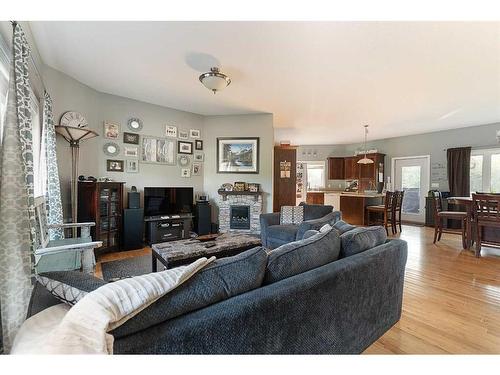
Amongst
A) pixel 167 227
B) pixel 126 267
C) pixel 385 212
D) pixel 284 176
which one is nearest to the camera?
pixel 126 267

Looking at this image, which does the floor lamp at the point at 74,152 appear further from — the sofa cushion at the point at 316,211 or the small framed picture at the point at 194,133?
the sofa cushion at the point at 316,211

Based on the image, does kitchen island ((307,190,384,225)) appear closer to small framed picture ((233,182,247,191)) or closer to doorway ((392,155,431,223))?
doorway ((392,155,431,223))

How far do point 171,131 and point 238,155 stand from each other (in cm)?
141

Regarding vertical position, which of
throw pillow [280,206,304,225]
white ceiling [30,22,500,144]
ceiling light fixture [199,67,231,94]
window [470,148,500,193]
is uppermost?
white ceiling [30,22,500,144]

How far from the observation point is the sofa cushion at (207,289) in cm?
76

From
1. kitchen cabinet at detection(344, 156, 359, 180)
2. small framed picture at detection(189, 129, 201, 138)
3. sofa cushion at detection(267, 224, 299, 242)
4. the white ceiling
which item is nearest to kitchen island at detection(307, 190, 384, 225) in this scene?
kitchen cabinet at detection(344, 156, 359, 180)

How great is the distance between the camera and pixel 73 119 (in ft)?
11.1

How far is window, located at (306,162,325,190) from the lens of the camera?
8.49m

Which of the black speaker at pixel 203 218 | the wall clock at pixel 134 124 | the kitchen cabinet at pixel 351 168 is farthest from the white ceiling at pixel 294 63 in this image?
the kitchen cabinet at pixel 351 168

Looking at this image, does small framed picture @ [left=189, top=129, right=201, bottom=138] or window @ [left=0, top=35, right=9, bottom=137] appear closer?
window @ [left=0, top=35, right=9, bottom=137]

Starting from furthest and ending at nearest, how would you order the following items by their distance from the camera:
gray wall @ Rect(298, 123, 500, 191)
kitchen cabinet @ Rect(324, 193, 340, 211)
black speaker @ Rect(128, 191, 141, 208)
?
kitchen cabinet @ Rect(324, 193, 340, 211) → gray wall @ Rect(298, 123, 500, 191) → black speaker @ Rect(128, 191, 141, 208)

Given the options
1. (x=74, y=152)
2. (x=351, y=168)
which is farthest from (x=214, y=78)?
(x=351, y=168)

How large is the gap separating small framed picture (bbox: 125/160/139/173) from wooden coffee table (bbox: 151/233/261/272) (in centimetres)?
213

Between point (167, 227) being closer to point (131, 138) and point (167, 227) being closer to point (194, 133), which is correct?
point (131, 138)
